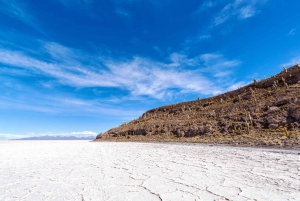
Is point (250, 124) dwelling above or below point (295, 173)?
above

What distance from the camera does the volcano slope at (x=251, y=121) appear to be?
11638mm

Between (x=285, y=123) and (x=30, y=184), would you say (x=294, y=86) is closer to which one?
(x=285, y=123)

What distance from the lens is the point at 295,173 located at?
3723 millimetres

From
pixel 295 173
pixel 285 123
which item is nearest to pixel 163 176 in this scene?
pixel 295 173

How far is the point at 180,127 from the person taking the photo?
20.3m

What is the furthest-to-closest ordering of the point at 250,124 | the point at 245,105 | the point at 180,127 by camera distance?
the point at 180,127 → the point at 245,105 → the point at 250,124

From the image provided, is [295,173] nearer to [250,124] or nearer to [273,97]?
[250,124]

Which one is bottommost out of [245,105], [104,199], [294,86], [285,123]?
[104,199]

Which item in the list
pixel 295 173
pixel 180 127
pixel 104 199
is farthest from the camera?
pixel 180 127

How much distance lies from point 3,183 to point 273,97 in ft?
63.9

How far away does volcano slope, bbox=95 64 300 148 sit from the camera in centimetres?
1164

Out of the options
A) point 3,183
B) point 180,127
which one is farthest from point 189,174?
point 180,127

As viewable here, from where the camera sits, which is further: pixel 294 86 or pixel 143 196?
pixel 294 86

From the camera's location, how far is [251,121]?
14.6 meters
